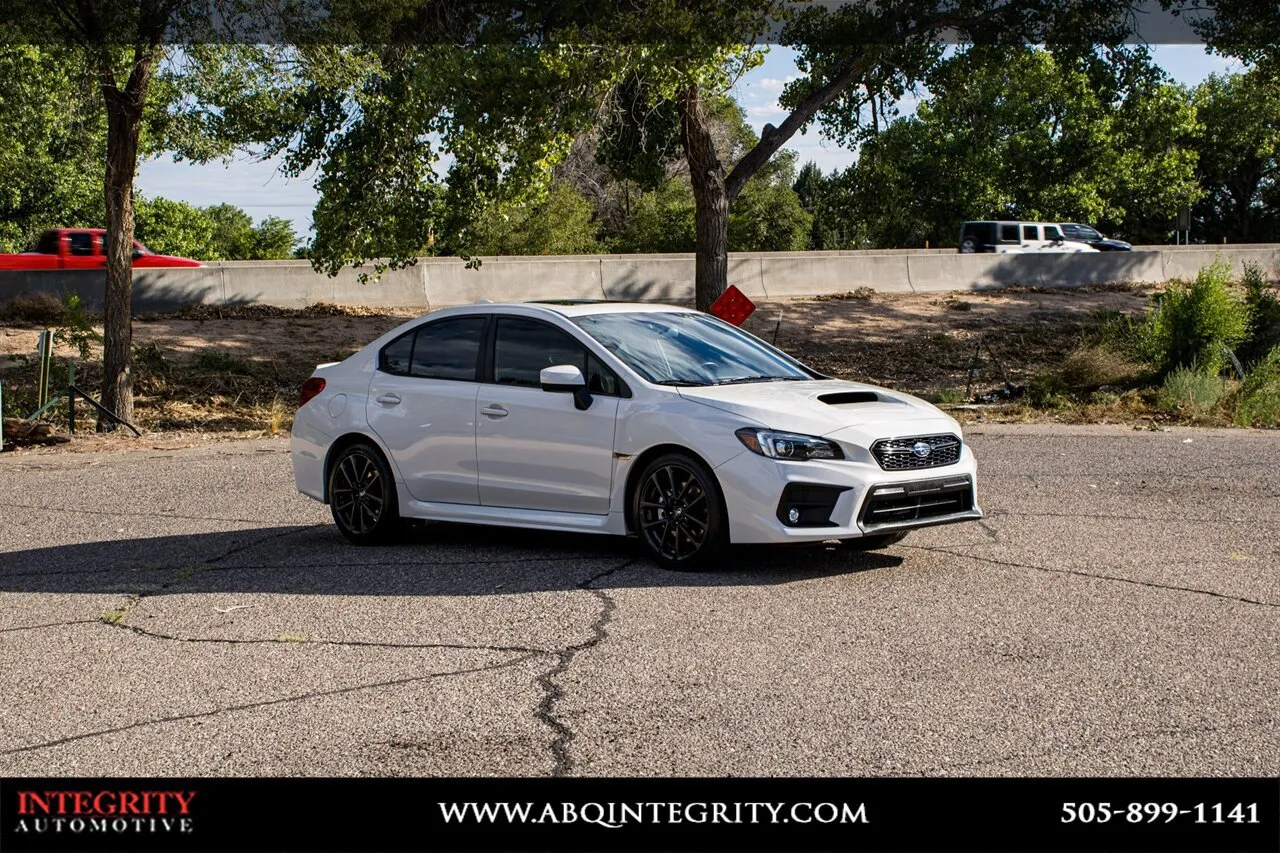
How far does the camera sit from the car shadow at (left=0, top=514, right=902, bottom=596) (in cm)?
890

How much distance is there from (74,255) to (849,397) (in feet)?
104

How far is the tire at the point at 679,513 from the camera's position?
8828mm

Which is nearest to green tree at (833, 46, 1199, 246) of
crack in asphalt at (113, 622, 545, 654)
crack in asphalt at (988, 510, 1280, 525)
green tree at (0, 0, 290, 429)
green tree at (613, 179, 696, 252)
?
green tree at (613, 179, 696, 252)

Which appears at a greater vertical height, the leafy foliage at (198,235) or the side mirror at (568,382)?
the leafy foliage at (198,235)

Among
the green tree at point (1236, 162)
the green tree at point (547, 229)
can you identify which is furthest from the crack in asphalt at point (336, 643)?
the green tree at point (1236, 162)

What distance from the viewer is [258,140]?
2052 cm

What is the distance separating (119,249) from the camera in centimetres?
2030

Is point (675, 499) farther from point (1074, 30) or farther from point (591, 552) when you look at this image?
point (1074, 30)

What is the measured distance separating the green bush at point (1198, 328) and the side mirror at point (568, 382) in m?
13.4

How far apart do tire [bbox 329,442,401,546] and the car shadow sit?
0.13 meters
